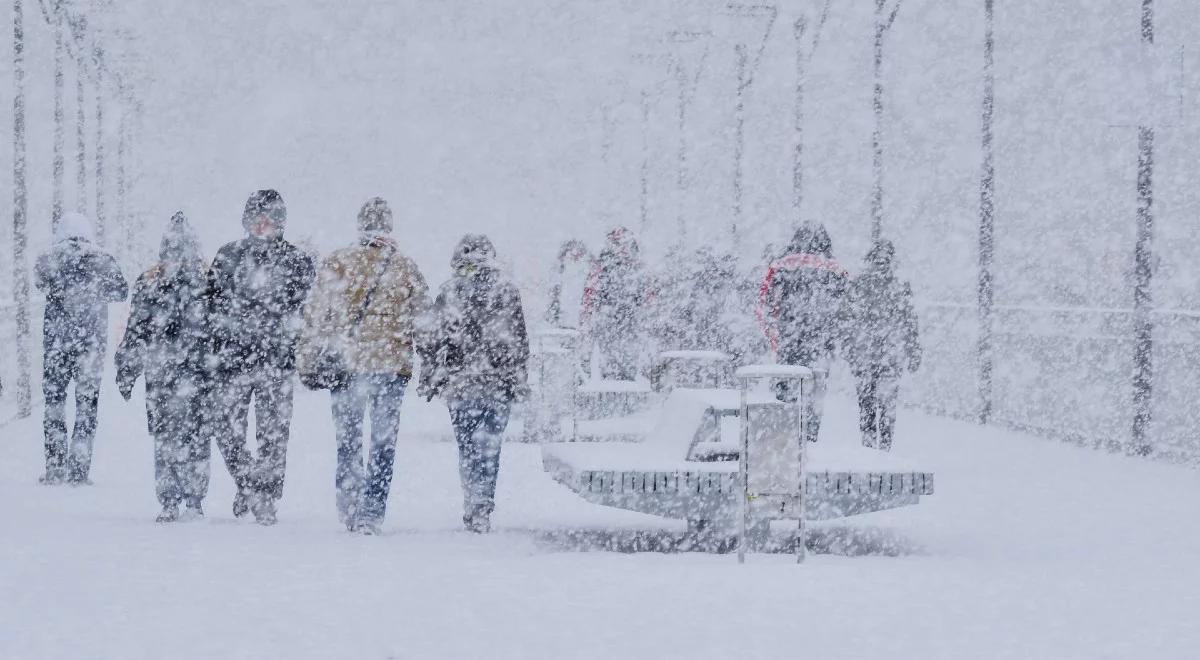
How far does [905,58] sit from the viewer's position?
65.9m

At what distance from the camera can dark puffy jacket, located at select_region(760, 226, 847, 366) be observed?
12977 millimetres

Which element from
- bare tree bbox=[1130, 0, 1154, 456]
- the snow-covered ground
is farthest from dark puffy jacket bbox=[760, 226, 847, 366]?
bare tree bbox=[1130, 0, 1154, 456]

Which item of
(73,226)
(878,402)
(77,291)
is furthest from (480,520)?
(878,402)

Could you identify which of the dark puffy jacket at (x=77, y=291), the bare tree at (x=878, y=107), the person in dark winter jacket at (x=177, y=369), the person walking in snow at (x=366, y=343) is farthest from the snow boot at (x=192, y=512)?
the bare tree at (x=878, y=107)

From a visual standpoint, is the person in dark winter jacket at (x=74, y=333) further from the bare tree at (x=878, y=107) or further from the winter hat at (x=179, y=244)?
the bare tree at (x=878, y=107)

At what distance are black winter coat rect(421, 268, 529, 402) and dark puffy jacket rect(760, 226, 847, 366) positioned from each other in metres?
3.91

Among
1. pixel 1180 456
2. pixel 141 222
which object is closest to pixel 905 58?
pixel 141 222

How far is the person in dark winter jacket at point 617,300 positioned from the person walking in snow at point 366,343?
7.64 m

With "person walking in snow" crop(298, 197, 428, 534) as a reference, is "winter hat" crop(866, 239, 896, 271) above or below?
above

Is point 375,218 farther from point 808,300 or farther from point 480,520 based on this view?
point 808,300

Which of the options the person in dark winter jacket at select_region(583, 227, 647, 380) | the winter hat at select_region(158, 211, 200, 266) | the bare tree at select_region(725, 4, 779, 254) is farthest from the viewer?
the bare tree at select_region(725, 4, 779, 254)

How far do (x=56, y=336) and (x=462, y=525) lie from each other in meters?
3.48

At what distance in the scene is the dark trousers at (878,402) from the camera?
13312mm

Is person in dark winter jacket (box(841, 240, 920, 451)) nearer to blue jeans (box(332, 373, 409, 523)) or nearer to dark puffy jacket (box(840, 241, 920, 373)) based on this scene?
dark puffy jacket (box(840, 241, 920, 373))
